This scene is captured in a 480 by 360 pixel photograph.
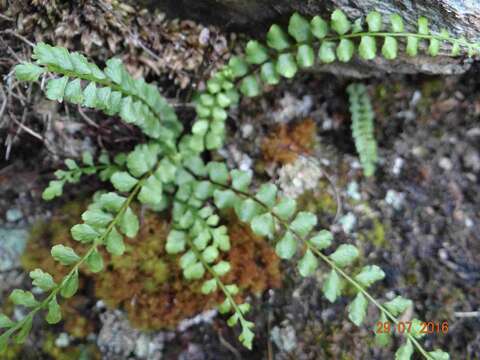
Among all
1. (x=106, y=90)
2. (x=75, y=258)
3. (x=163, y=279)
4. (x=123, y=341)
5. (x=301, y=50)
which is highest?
(x=301, y=50)

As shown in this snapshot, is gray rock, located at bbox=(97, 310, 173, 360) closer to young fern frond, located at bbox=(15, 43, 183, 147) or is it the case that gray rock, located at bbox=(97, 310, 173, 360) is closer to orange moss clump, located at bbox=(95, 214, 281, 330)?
orange moss clump, located at bbox=(95, 214, 281, 330)

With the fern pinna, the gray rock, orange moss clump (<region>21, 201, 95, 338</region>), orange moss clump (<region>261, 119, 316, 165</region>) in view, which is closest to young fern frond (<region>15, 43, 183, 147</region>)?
the fern pinna

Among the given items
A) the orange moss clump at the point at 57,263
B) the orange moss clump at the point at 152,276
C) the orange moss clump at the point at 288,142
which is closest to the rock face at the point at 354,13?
the orange moss clump at the point at 288,142

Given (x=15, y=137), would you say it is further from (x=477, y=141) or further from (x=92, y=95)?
(x=477, y=141)

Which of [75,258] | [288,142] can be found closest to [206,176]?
[288,142]

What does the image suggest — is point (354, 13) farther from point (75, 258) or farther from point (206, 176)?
point (75, 258)

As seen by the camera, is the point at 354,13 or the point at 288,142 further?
the point at 288,142

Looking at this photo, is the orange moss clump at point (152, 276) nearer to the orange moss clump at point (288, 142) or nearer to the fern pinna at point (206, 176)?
the fern pinna at point (206, 176)
